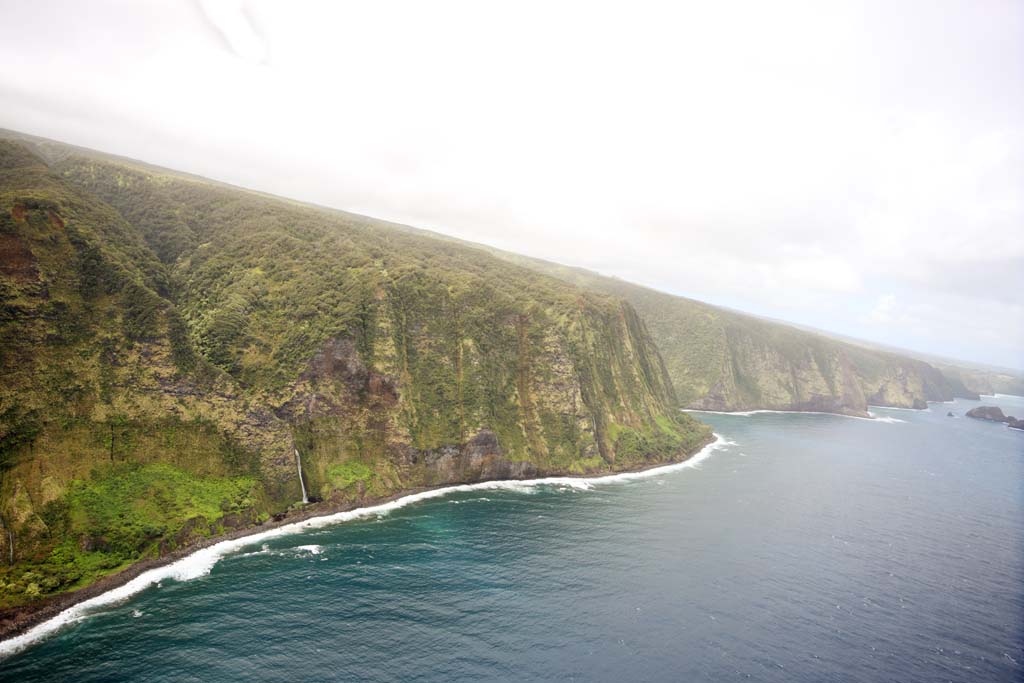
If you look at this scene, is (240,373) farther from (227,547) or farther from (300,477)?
(227,547)

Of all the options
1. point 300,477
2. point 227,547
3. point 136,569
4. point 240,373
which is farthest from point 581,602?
point 240,373

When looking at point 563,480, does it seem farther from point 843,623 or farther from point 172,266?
point 172,266

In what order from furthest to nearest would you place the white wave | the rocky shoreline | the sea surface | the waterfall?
the waterfall
the white wave
the rocky shoreline
the sea surface

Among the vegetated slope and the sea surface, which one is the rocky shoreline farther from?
the sea surface

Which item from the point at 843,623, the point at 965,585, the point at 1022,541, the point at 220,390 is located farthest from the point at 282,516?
the point at 1022,541

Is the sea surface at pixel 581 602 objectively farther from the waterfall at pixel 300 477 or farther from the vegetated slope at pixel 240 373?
the vegetated slope at pixel 240 373

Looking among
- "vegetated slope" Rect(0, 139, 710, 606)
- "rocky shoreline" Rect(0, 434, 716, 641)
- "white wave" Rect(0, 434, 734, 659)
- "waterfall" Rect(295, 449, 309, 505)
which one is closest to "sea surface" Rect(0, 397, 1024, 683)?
"white wave" Rect(0, 434, 734, 659)
